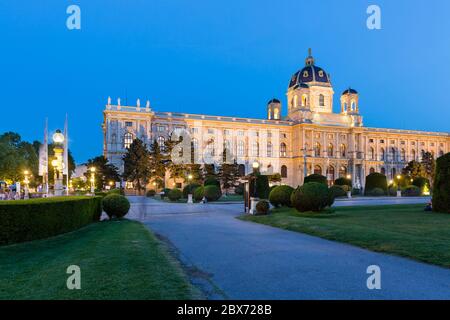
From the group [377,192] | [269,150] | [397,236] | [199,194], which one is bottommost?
[377,192]

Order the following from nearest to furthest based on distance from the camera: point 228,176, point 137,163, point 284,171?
point 137,163 < point 228,176 < point 284,171

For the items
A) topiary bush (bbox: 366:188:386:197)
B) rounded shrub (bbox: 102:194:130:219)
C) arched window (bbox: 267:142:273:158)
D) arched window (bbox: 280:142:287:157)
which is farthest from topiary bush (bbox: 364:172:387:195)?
rounded shrub (bbox: 102:194:130:219)

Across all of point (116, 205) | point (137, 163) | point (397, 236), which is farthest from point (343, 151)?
point (397, 236)

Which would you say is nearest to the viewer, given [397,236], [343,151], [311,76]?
[397,236]

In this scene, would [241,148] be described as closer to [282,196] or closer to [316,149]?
[316,149]

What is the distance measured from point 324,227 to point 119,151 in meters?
61.3

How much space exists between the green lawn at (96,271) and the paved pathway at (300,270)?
69 cm

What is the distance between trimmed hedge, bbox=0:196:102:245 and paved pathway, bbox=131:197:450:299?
14.4 ft

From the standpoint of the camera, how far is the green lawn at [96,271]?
16.5 ft

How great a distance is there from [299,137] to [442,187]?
216 feet

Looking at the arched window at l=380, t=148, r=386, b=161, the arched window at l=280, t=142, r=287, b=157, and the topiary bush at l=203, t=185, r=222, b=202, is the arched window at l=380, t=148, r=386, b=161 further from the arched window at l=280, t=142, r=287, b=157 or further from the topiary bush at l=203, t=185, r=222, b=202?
the topiary bush at l=203, t=185, r=222, b=202

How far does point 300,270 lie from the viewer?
6746 millimetres

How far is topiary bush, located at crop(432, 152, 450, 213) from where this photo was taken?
60.0 feet

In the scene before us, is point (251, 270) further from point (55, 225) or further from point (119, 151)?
point (119, 151)
